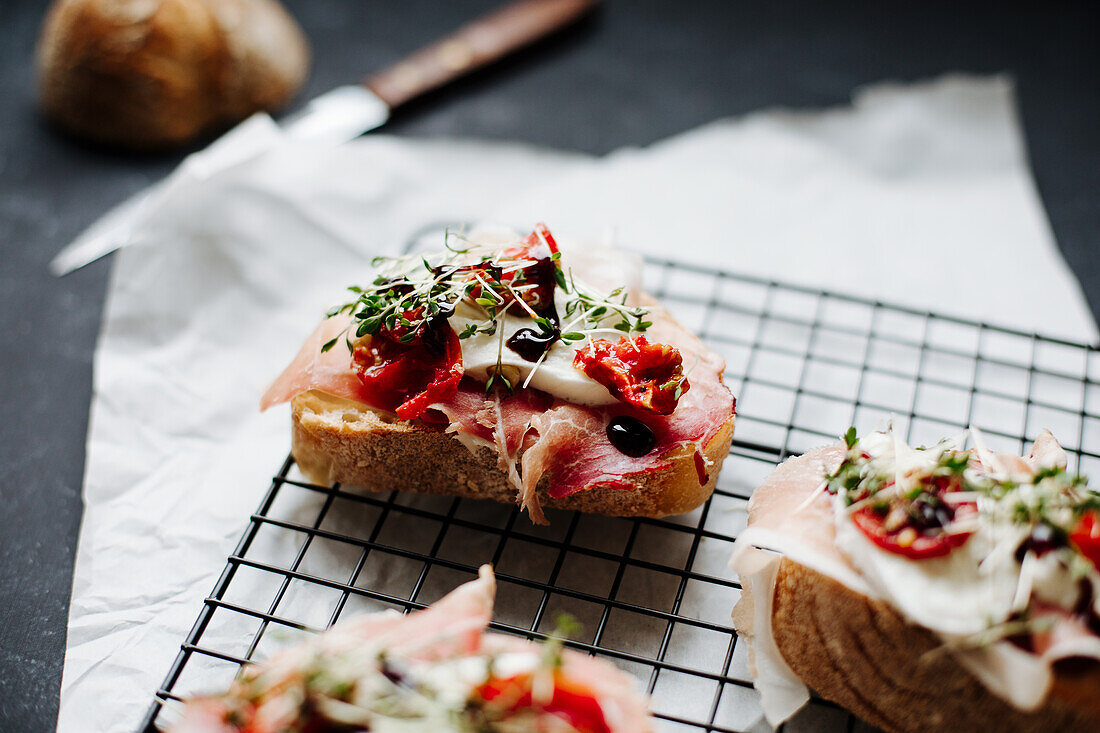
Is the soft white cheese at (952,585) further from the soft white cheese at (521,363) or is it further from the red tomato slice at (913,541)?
the soft white cheese at (521,363)

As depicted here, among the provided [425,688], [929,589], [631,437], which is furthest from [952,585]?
[425,688]

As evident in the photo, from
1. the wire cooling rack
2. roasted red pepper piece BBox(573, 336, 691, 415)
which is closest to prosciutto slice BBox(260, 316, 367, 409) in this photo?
the wire cooling rack

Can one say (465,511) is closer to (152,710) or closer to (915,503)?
(152,710)

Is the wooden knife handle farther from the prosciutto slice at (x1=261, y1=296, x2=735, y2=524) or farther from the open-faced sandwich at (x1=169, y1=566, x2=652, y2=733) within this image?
the open-faced sandwich at (x1=169, y1=566, x2=652, y2=733)

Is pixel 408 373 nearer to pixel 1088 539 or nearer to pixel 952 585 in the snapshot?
pixel 952 585

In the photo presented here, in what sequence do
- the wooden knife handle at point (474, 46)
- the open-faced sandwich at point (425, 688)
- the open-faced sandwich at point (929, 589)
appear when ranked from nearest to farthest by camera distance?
the open-faced sandwich at point (425, 688), the open-faced sandwich at point (929, 589), the wooden knife handle at point (474, 46)

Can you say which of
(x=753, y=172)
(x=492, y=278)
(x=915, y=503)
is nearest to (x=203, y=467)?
(x=492, y=278)

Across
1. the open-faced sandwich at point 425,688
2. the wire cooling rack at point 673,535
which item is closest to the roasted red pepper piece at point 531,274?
the wire cooling rack at point 673,535
